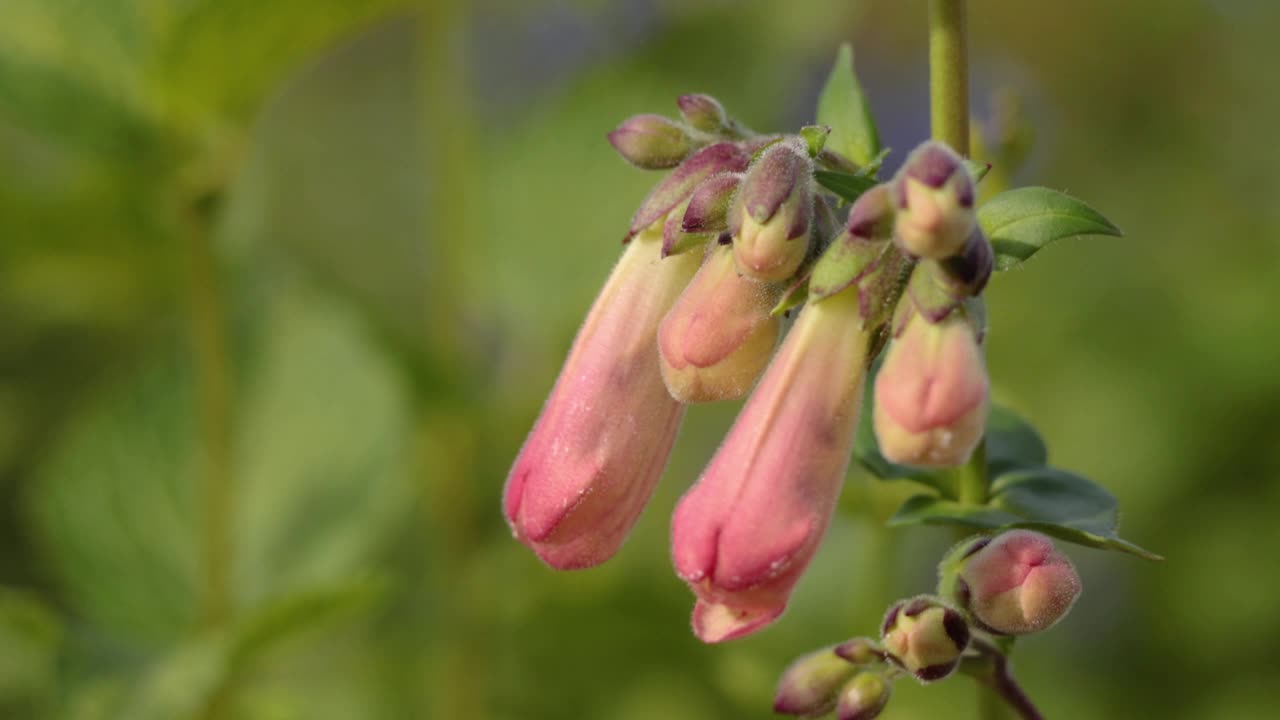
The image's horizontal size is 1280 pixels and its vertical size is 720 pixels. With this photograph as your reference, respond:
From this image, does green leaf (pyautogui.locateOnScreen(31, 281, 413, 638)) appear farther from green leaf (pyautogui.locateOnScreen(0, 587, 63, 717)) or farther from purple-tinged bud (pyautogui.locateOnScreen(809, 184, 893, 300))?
purple-tinged bud (pyautogui.locateOnScreen(809, 184, 893, 300))

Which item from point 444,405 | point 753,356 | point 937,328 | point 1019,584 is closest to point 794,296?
point 753,356

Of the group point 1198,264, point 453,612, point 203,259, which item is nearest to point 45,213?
point 203,259

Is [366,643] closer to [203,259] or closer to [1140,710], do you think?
[203,259]

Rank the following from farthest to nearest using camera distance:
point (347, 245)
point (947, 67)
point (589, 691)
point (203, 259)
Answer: point (347, 245)
point (589, 691)
point (203, 259)
point (947, 67)

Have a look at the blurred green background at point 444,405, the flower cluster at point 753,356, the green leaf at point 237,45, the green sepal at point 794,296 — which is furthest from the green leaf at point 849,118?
the green leaf at point 237,45

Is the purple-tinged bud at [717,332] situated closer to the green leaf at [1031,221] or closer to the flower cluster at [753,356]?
the flower cluster at [753,356]

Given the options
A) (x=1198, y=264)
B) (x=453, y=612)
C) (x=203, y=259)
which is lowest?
(x=1198, y=264)
